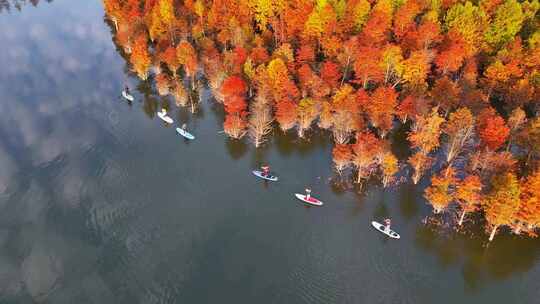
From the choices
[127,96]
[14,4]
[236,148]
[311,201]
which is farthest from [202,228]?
[14,4]

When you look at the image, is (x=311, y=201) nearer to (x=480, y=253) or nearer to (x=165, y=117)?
(x=480, y=253)

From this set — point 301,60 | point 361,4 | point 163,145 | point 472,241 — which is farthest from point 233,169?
point 361,4

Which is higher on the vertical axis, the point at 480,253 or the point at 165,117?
the point at 480,253

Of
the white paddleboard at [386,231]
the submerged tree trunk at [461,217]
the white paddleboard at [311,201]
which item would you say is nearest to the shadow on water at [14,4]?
the white paddleboard at [311,201]

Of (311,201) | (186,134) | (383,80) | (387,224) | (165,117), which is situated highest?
(383,80)

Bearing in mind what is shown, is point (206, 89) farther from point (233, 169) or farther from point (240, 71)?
point (233, 169)

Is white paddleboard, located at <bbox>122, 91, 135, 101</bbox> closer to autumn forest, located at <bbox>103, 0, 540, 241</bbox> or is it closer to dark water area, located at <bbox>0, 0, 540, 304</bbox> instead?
dark water area, located at <bbox>0, 0, 540, 304</bbox>
